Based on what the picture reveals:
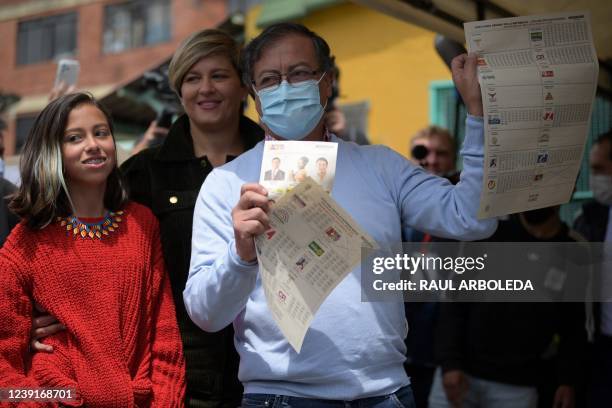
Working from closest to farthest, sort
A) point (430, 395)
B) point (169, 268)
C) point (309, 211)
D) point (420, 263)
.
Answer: point (309, 211) → point (169, 268) → point (420, 263) → point (430, 395)

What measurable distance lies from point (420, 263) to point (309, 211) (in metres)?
1.19

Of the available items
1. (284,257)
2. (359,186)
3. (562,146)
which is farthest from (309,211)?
(562,146)

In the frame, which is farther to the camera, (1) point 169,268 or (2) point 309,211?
(1) point 169,268

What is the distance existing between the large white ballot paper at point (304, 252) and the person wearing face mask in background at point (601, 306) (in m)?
2.20

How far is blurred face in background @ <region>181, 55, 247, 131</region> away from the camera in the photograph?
2.71m

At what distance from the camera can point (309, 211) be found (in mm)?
1756

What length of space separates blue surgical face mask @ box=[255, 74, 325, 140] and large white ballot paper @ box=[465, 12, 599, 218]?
50 centimetres

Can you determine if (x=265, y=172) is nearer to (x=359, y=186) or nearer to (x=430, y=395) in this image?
(x=359, y=186)

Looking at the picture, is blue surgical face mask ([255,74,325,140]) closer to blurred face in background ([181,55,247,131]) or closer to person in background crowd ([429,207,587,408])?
blurred face in background ([181,55,247,131])

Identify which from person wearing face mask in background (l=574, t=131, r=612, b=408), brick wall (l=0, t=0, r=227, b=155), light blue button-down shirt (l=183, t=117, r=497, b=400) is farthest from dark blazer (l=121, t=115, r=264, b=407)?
brick wall (l=0, t=0, r=227, b=155)

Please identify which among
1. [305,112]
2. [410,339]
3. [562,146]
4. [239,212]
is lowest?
[410,339]

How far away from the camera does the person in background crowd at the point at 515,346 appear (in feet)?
11.5

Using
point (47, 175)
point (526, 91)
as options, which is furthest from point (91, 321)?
point (526, 91)

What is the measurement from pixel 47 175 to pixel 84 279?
1.21ft
